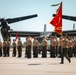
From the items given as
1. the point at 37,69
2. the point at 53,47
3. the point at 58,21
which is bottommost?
the point at 37,69

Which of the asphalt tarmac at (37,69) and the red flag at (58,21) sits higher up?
the red flag at (58,21)

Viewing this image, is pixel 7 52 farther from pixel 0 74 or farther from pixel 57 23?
pixel 0 74

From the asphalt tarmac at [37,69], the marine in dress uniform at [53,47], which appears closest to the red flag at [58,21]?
the asphalt tarmac at [37,69]

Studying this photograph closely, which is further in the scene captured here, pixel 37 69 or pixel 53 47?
pixel 53 47

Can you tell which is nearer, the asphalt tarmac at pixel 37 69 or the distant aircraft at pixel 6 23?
the asphalt tarmac at pixel 37 69

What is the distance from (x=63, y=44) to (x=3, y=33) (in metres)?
18.4

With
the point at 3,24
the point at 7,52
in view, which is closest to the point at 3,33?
the point at 3,24

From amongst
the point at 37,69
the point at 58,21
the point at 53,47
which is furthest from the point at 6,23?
the point at 37,69

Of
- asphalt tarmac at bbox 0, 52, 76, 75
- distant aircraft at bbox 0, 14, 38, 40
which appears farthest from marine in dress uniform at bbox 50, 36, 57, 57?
distant aircraft at bbox 0, 14, 38, 40

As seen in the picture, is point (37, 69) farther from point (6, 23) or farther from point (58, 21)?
point (6, 23)

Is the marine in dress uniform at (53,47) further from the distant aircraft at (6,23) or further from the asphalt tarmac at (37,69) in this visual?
the distant aircraft at (6,23)

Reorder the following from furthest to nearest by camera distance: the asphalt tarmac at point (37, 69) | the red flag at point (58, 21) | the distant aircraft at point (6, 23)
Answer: the distant aircraft at point (6, 23) < the red flag at point (58, 21) < the asphalt tarmac at point (37, 69)

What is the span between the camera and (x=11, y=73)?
10.9 metres

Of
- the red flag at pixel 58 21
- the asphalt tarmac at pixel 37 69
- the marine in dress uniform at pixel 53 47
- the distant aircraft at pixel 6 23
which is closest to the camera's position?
the asphalt tarmac at pixel 37 69
